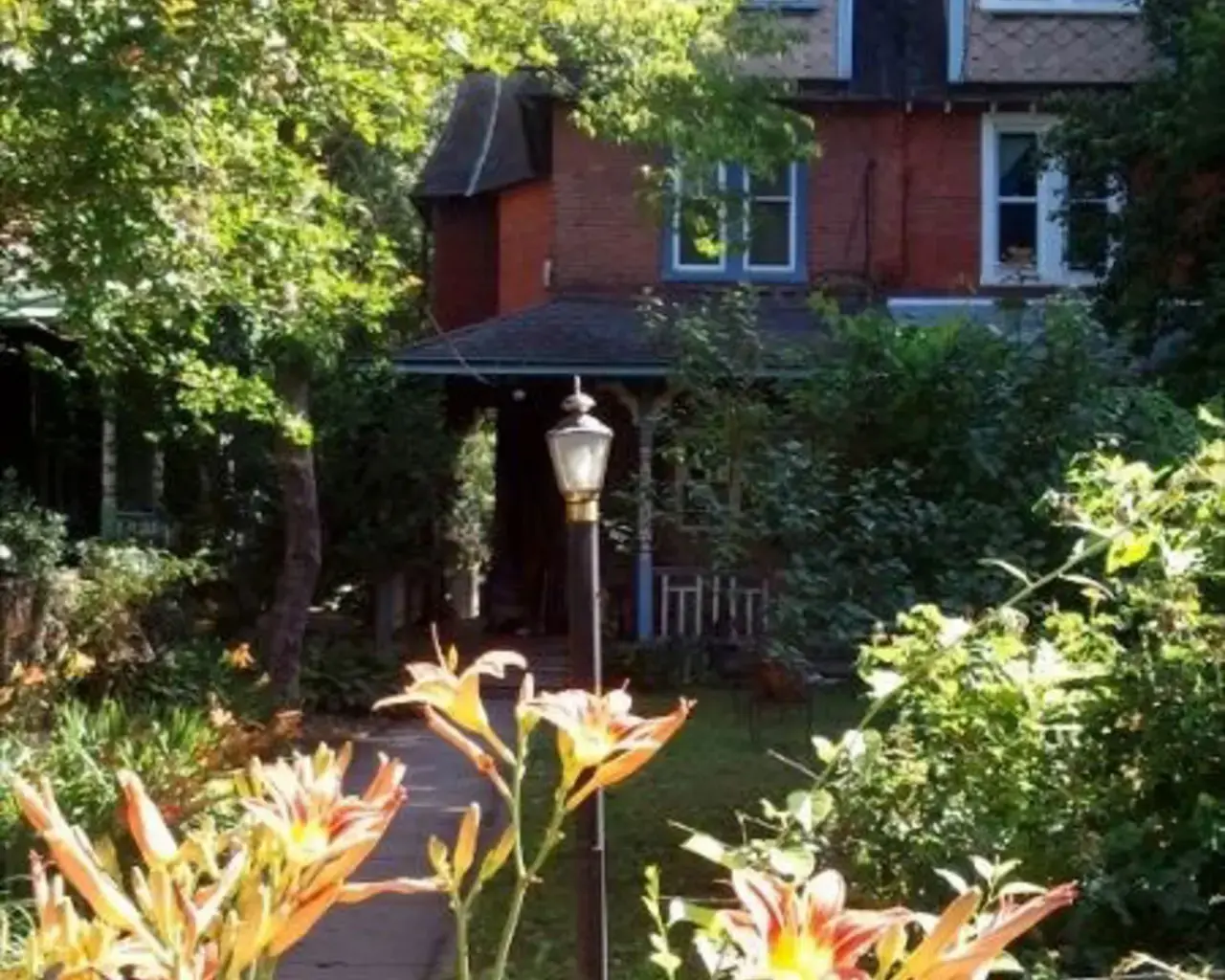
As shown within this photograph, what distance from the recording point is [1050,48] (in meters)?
21.2

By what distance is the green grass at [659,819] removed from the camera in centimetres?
884

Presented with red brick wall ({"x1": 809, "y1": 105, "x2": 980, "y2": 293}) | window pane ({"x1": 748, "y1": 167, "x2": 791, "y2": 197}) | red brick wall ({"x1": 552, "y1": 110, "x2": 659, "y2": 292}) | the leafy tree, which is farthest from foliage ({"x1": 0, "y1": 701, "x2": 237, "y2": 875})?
red brick wall ({"x1": 809, "y1": 105, "x2": 980, "y2": 293})

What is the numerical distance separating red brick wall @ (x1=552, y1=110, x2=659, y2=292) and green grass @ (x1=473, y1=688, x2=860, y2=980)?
602 cm

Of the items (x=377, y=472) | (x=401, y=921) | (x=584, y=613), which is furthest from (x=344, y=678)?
(x=584, y=613)

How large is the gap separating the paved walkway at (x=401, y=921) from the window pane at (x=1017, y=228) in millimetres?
10126

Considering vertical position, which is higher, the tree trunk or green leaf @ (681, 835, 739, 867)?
green leaf @ (681, 835, 739, 867)

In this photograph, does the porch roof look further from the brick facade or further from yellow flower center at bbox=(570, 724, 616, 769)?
yellow flower center at bbox=(570, 724, 616, 769)

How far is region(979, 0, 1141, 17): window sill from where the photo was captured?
68.9 feet

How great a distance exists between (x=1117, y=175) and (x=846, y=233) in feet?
14.5

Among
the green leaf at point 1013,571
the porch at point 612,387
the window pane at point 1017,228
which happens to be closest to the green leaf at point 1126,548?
the green leaf at point 1013,571

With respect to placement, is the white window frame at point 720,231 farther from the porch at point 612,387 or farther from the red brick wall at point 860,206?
the porch at point 612,387

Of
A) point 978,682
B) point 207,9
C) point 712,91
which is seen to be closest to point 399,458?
point 712,91

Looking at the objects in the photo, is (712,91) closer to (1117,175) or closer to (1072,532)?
(1117,175)

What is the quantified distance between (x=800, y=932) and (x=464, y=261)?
2594 cm
